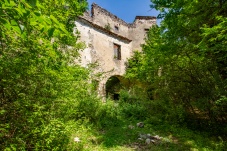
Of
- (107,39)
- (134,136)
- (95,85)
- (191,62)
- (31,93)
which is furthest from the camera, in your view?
(107,39)

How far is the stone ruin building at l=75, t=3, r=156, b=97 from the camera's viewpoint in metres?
12.5

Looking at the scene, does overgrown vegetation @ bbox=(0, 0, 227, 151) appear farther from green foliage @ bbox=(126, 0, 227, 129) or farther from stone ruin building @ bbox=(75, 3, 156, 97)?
stone ruin building @ bbox=(75, 3, 156, 97)

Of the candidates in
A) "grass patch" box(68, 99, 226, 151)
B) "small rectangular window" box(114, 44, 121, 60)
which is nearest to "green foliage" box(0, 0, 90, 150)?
"grass patch" box(68, 99, 226, 151)

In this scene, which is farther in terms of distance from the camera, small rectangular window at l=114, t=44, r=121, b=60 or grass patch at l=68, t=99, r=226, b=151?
small rectangular window at l=114, t=44, r=121, b=60

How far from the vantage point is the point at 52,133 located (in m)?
3.55

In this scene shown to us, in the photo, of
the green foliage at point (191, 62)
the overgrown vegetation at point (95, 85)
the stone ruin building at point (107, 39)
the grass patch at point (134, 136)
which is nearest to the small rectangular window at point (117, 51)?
the stone ruin building at point (107, 39)

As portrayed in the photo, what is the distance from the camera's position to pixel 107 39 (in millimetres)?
14297

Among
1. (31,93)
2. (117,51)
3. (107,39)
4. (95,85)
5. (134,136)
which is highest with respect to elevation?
(107,39)

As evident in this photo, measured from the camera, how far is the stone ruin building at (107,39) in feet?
41.1

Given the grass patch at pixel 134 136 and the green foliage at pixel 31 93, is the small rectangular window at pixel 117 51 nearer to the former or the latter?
the grass patch at pixel 134 136

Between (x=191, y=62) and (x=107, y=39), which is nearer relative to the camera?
(x=191, y=62)

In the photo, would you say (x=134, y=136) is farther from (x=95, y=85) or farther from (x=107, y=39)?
(x=107, y=39)

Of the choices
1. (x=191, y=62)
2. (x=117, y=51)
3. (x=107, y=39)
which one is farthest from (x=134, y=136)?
(x=117, y=51)

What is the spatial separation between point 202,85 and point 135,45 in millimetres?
10490
